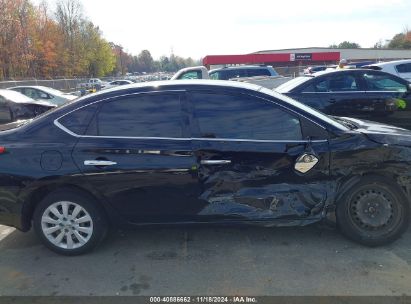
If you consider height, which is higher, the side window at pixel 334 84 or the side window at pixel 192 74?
the side window at pixel 192 74

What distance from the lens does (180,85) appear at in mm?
3580

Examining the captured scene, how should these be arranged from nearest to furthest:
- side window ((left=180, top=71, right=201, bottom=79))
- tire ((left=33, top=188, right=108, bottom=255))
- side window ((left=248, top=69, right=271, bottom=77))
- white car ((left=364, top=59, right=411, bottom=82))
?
tire ((left=33, top=188, right=108, bottom=255))
white car ((left=364, top=59, right=411, bottom=82))
side window ((left=180, top=71, right=201, bottom=79))
side window ((left=248, top=69, right=271, bottom=77))

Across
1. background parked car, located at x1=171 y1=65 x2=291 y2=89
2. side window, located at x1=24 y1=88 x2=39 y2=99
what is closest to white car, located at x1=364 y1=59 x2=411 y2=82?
background parked car, located at x1=171 y1=65 x2=291 y2=89

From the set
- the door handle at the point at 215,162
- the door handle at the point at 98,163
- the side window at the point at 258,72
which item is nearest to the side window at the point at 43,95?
the side window at the point at 258,72

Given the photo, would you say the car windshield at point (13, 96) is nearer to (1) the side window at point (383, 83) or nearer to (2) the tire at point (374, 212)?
(1) the side window at point (383, 83)

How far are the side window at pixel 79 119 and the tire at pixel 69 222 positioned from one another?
1.94ft

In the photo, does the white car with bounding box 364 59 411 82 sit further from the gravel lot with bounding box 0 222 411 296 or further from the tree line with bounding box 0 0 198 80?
the tree line with bounding box 0 0 198 80

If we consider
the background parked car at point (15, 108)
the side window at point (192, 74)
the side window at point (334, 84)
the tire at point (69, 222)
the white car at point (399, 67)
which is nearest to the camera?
the tire at point (69, 222)

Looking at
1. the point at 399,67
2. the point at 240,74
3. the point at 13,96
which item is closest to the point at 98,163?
the point at 13,96

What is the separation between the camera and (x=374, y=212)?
354cm

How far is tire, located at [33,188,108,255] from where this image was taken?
11.5 feet

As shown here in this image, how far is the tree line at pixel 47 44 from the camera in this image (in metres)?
43.6

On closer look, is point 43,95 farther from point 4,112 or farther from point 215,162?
point 215,162

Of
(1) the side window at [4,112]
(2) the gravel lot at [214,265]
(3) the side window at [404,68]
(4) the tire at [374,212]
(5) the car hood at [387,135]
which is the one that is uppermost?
(3) the side window at [404,68]
